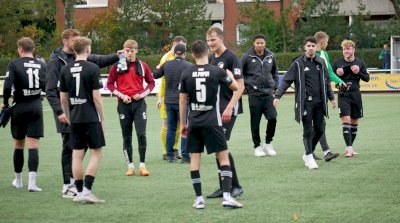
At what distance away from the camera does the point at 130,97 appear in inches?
578

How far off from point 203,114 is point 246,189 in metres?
1.84

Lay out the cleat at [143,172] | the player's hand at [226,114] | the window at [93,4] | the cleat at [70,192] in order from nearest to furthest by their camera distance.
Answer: the player's hand at [226,114], the cleat at [70,192], the cleat at [143,172], the window at [93,4]

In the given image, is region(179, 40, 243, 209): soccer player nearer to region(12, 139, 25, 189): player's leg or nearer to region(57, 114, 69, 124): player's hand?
region(57, 114, 69, 124): player's hand

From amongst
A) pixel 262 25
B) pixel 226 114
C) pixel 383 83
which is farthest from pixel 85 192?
pixel 262 25

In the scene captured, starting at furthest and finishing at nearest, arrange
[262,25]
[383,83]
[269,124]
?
[262,25] → [383,83] → [269,124]

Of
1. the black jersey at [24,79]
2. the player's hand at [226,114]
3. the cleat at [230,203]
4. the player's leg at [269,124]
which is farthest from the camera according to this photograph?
the player's leg at [269,124]

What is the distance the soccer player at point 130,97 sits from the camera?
48.1 ft

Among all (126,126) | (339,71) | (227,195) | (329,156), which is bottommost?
(329,156)

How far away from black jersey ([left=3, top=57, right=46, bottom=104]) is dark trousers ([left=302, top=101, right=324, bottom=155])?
4302mm

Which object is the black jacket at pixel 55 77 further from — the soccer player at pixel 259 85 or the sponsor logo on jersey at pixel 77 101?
the soccer player at pixel 259 85

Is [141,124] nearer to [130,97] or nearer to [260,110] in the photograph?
[130,97]

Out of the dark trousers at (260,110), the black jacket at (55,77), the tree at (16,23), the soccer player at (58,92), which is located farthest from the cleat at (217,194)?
the tree at (16,23)

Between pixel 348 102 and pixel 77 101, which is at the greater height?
pixel 77 101

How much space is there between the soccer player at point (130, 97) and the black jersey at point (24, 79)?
5.79ft
